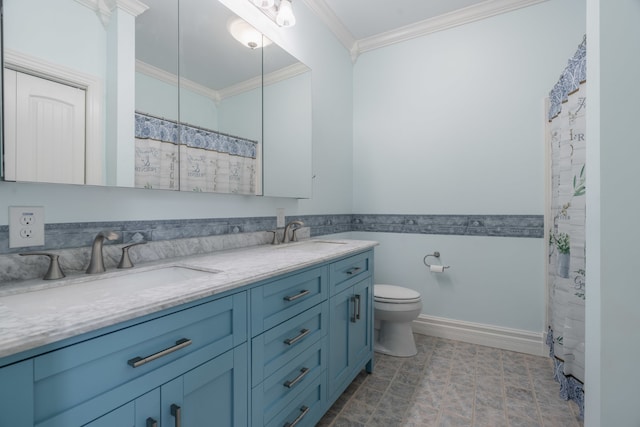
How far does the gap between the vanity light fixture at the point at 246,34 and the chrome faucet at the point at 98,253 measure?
1.29 meters

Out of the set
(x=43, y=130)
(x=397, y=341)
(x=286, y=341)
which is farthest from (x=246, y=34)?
(x=397, y=341)

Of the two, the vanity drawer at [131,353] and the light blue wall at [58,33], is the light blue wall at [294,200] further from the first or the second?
the vanity drawer at [131,353]

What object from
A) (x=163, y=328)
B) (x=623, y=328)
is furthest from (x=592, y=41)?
(x=163, y=328)

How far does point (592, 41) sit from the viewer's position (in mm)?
1016

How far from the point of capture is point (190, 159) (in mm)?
1504

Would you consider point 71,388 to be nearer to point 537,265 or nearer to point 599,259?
point 599,259

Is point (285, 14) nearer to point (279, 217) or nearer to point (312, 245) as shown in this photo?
point (279, 217)

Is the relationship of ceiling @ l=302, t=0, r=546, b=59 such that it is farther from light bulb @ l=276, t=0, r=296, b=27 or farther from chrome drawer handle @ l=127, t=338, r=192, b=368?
chrome drawer handle @ l=127, t=338, r=192, b=368

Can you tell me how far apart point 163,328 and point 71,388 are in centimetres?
20

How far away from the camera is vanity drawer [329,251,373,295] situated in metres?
1.59

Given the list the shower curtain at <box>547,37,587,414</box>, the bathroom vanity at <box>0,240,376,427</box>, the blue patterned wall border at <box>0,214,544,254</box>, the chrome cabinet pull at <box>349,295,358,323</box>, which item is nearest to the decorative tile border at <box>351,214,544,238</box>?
the blue patterned wall border at <box>0,214,544,254</box>

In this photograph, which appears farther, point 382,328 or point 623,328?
point 382,328

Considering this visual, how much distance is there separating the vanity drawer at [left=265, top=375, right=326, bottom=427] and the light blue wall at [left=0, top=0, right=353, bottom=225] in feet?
3.24

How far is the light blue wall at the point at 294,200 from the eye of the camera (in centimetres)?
106
